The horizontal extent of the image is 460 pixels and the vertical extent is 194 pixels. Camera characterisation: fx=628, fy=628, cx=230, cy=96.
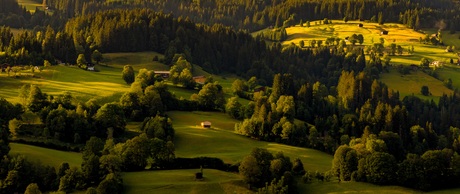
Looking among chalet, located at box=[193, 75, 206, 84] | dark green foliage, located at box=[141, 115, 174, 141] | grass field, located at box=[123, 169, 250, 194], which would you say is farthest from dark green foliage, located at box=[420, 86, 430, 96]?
grass field, located at box=[123, 169, 250, 194]

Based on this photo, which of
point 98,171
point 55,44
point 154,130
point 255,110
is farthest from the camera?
point 55,44

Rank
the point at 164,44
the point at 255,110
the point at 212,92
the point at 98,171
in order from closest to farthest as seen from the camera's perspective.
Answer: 1. the point at 98,171
2. the point at 255,110
3. the point at 212,92
4. the point at 164,44

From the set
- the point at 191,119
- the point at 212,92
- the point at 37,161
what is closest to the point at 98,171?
the point at 37,161

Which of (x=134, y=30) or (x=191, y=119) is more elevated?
(x=134, y=30)

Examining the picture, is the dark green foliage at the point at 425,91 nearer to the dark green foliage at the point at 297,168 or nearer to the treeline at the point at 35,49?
the treeline at the point at 35,49

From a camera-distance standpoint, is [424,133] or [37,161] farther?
[424,133]

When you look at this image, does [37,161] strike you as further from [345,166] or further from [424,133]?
[424,133]

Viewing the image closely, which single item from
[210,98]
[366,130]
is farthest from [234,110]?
[366,130]
